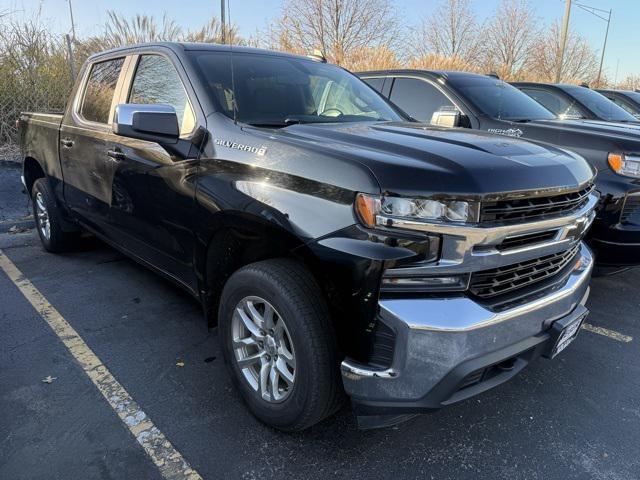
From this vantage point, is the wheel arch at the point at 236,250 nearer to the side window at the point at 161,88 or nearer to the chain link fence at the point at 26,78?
the side window at the point at 161,88

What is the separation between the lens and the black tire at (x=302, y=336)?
2057 mm

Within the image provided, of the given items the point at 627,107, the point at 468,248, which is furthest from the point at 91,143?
the point at 627,107

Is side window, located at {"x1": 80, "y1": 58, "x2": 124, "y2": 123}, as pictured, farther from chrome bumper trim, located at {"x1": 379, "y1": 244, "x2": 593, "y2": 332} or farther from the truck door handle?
chrome bumper trim, located at {"x1": 379, "y1": 244, "x2": 593, "y2": 332}

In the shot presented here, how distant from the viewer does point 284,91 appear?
3121 mm

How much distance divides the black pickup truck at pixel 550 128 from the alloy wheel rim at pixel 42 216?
12.6ft

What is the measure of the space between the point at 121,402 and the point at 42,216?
329cm

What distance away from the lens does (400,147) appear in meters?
2.18

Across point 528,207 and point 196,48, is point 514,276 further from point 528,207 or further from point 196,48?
point 196,48

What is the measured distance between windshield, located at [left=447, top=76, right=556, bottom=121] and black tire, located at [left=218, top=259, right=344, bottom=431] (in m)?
3.60

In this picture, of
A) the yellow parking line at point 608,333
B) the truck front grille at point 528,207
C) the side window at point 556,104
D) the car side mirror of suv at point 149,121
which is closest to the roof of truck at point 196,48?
the car side mirror of suv at point 149,121

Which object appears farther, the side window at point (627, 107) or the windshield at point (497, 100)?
the side window at point (627, 107)

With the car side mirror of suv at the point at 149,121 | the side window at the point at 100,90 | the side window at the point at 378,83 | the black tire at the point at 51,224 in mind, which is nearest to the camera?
the car side mirror of suv at the point at 149,121

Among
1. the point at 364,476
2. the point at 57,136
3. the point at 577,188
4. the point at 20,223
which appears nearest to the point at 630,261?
the point at 577,188

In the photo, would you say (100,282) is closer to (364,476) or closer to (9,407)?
(9,407)
